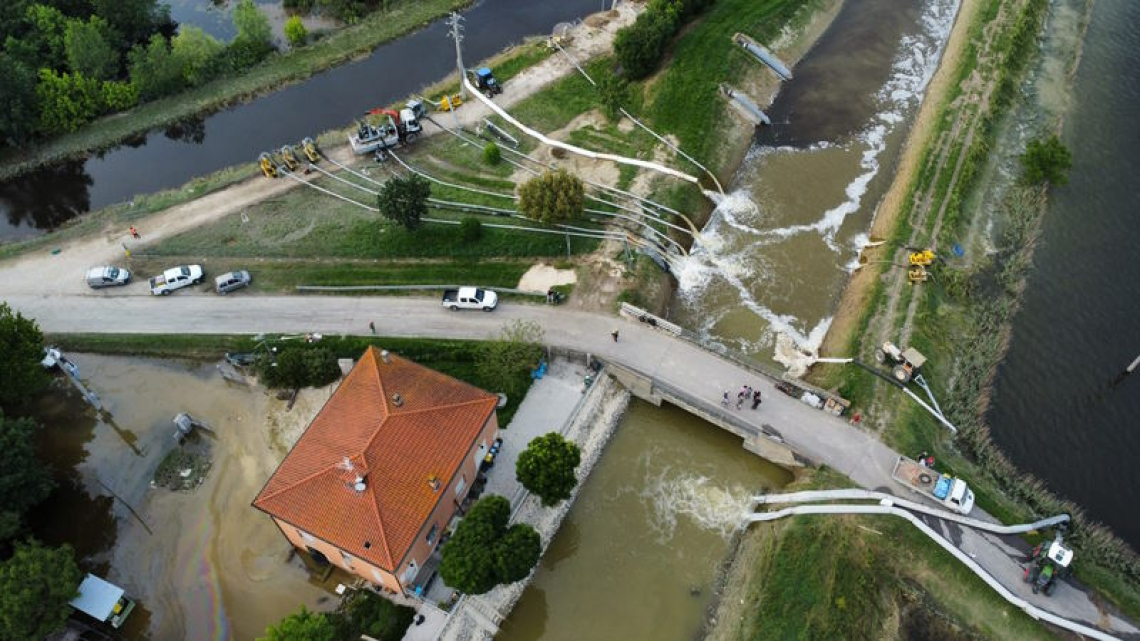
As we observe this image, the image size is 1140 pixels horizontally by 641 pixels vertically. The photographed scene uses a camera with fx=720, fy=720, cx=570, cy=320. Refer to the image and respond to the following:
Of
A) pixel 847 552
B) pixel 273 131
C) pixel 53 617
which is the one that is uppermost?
pixel 273 131

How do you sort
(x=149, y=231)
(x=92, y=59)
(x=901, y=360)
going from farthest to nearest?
(x=92, y=59)
(x=149, y=231)
(x=901, y=360)

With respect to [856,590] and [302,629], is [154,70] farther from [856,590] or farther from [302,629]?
[856,590]

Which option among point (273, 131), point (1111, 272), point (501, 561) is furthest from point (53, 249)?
point (1111, 272)

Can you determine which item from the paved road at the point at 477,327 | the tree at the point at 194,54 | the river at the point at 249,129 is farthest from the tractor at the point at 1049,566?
the tree at the point at 194,54

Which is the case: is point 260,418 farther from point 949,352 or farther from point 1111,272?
point 1111,272

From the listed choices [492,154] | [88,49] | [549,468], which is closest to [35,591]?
[549,468]

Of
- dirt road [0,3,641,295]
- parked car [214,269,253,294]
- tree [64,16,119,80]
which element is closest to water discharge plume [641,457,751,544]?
parked car [214,269,253,294]
